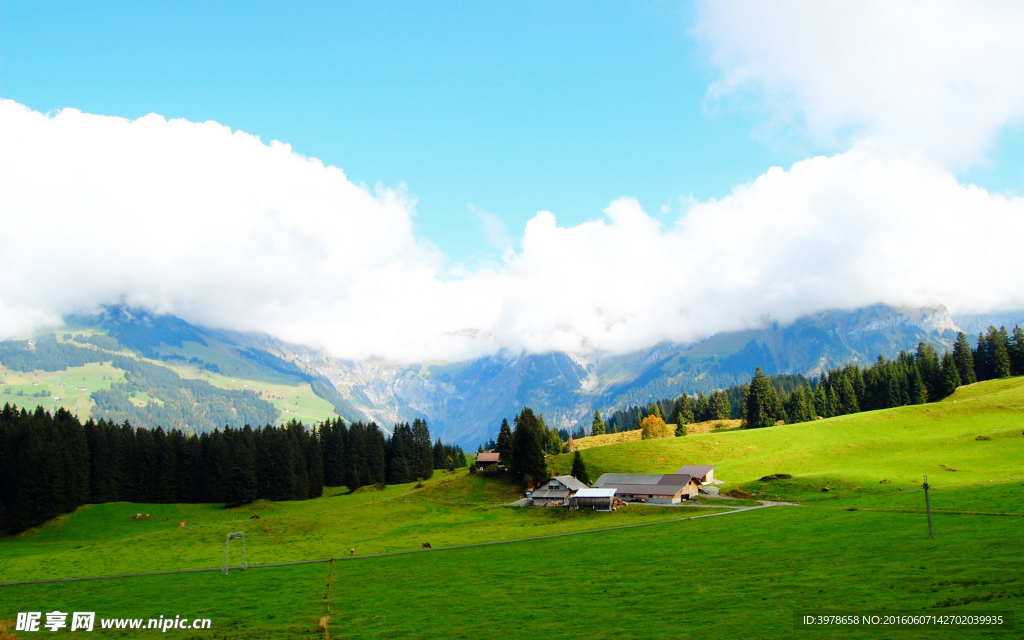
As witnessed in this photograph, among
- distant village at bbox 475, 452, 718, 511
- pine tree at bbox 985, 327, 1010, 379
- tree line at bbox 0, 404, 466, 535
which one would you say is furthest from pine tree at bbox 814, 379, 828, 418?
tree line at bbox 0, 404, 466, 535

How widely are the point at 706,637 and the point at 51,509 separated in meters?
117

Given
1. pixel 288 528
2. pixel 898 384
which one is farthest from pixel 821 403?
pixel 288 528

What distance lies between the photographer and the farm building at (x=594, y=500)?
306ft

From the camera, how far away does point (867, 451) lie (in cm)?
11162

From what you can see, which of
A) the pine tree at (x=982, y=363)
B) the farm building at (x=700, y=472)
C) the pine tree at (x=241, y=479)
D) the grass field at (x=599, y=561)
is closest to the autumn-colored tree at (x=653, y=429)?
the grass field at (x=599, y=561)

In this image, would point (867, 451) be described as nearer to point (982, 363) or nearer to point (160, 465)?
point (982, 363)

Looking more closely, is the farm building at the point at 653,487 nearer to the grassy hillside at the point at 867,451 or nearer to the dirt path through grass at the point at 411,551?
the grassy hillside at the point at 867,451

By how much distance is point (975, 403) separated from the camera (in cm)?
12400

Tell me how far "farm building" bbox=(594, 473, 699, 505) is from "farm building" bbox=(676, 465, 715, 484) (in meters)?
2.53

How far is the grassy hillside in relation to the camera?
8569cm

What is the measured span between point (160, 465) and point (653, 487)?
355ft

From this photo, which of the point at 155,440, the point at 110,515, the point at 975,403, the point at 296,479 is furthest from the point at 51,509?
the point at 975,403

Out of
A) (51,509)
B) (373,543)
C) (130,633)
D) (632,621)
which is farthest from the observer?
(51,509)

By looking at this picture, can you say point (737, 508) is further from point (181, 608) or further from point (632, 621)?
point (181, 608)
